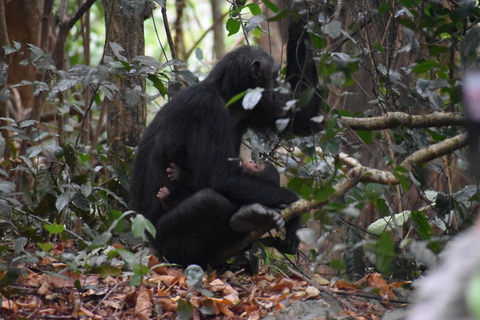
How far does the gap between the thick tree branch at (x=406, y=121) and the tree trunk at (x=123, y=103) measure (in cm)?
272

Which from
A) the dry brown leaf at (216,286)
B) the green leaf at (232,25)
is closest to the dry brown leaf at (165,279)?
the dry brown leaf at (216,286)

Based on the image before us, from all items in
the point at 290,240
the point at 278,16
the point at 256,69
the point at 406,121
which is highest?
the point at 278,16

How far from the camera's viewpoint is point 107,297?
136 inches

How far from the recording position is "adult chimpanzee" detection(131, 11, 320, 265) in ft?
13.4

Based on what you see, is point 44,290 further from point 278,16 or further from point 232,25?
point 232,25

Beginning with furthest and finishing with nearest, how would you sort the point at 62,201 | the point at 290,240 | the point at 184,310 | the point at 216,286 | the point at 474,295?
the point at 62,201 < the point at 290,240 < the point at 216,286 < the point at 184,310 < the point at 474,295

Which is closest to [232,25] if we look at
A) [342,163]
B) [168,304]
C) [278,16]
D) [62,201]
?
[342,163]

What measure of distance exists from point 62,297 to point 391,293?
226cm

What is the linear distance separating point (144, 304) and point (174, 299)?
25cm

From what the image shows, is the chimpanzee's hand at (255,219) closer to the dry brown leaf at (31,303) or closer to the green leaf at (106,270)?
the green leaf at (106,270)

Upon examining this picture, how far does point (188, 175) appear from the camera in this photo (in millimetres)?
4348

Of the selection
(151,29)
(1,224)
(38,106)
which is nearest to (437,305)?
(1,224)

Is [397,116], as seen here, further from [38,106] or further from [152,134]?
[38,106]

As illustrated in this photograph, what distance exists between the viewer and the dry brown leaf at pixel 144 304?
324cm
